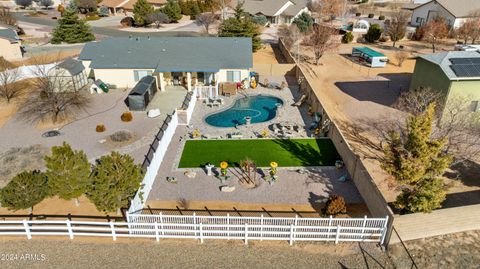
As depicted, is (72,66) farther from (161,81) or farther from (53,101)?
(161,81)

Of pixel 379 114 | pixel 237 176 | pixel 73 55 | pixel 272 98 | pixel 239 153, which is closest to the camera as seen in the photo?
pixel 237 176

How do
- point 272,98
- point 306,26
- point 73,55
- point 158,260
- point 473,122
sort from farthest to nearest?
point 306,26, point 73,55, point 272,98, point 473,122, point 158,260

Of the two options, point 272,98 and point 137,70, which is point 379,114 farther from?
point 137,70

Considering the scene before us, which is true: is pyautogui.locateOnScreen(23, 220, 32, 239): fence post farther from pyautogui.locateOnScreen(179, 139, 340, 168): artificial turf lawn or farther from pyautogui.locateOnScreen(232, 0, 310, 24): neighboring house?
pyautogui.locateOnScreen(232, 0, 310, 24): neighboring house

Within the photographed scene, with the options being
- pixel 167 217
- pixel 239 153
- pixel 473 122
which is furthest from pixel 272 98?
pixel 167 217

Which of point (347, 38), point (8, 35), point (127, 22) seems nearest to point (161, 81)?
point (8, 35)

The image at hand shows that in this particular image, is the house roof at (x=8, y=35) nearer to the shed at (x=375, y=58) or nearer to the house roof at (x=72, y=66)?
the house roof at (x=72, y=66)
